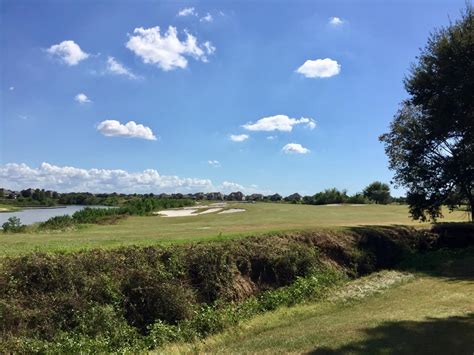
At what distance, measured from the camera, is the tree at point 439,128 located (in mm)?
23562

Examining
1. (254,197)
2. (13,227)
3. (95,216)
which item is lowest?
(13,227)

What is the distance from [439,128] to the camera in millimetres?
25391

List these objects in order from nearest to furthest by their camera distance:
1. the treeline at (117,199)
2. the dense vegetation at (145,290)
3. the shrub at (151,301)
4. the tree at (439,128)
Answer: the dense vegetation at (145,290) → the shrub at (151,301) → the tree at (439,128) → the treeline at (117,199)

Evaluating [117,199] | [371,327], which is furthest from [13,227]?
[117,199]

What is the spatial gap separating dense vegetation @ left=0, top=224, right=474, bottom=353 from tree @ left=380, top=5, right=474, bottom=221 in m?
12.3

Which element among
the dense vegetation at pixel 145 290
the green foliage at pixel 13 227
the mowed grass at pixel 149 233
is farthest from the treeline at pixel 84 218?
the dense vegetation at pixel 145 290

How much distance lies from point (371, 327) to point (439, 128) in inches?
716

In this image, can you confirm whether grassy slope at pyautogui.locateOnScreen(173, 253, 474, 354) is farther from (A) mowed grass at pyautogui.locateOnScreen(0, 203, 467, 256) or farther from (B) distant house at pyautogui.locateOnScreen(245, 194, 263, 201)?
(B) distant house at pyautogui.locateOnScreen(245, 194, 263, 201)

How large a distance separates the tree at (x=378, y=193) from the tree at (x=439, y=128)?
7176cm

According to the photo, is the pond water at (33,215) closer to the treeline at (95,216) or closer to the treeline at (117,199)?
the treeline at (95,216)

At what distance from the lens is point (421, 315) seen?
11797 mm

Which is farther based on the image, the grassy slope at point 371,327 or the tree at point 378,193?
the tree at point 378,193

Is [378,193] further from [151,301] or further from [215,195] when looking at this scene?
[151,301]

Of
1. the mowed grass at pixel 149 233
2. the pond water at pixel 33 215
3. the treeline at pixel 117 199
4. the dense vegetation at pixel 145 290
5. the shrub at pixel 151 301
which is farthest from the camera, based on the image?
the treeline at pixel 117 199
